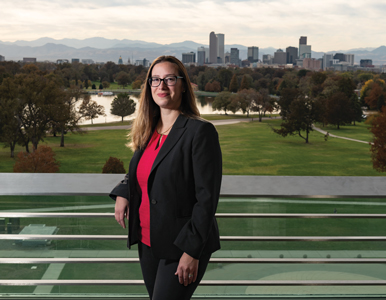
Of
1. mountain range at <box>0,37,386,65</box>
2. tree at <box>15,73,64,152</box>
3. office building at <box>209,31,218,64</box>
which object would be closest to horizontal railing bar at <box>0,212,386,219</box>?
tree at <box>15,73,64,152</box>

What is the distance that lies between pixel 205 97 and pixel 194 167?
2152 inches

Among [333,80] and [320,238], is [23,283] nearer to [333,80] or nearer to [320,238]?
[320,238]

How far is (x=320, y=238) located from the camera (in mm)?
1776

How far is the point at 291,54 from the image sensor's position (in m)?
87.2

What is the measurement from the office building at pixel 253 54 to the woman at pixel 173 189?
8508 centimetres

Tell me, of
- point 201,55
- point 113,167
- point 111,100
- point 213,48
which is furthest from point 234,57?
point 113,167

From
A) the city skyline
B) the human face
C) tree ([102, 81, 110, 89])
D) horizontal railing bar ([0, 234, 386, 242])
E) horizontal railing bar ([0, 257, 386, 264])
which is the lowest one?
tree ([102, 81, 110, 89])

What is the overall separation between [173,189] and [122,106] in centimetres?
4921

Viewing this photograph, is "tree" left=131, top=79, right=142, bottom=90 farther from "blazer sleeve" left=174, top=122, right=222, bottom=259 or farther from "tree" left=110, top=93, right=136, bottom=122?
"blazer sleeve" left=174, top=122, right=222, bottom=259

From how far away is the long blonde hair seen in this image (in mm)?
1321

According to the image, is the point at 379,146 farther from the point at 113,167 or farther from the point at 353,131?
the point at 113,167

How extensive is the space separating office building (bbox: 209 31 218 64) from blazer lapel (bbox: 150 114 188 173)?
87166 millimetres

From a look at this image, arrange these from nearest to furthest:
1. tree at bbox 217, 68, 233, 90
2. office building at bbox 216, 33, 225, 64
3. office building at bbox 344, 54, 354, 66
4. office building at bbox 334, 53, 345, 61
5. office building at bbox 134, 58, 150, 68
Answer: tree at bbox 217, 68, 233, 90 < office building at bbox 134, 58, 150, 68 < office building at bbox 344, 54, 354, 66 < office building at bbox 334, 53, 345, 61 < office building at bbox 216, 33, 225, 64

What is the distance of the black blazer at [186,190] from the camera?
116 cm
